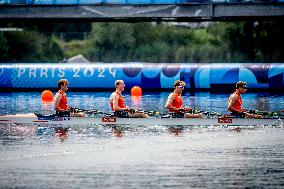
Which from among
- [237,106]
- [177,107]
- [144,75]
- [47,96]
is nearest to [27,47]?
[144,75]

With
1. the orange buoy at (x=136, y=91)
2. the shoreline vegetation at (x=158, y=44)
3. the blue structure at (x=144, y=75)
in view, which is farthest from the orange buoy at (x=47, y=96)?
the shoreline vegetation at (x=158, y=44)

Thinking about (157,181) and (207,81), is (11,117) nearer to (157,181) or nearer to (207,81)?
(157,181)

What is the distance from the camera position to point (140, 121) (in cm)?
2425

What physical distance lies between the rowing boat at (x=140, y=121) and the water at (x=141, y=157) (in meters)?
0.20

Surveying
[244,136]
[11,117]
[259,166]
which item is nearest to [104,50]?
[11,117]

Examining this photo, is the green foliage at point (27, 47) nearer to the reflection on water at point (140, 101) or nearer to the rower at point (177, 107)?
the reflection on water at point (140, 101)

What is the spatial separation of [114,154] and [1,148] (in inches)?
122

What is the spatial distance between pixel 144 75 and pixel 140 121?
1822 centimetres

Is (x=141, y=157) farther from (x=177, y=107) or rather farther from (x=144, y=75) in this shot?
(x=144, y=75)

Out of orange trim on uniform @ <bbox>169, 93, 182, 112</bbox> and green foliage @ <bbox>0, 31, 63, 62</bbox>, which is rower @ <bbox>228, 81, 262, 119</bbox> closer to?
orange trim on uniform @ <bbox>169, 93, 182, 112</bbox>

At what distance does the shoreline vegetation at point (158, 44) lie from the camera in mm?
51469

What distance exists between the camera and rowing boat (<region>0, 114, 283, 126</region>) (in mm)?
23609

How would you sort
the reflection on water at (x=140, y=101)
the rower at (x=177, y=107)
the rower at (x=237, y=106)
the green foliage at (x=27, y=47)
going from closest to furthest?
the rower at (x=237, y=106) → the rower at (x=177, y=107) → the reflection on water at (x=140, y=101) → the green foliage at (x=27, y=47)

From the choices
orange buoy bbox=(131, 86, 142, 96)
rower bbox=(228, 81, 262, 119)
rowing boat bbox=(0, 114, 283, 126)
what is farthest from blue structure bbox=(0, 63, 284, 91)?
rowing boat bbox=(0, 114, 283, 126)
